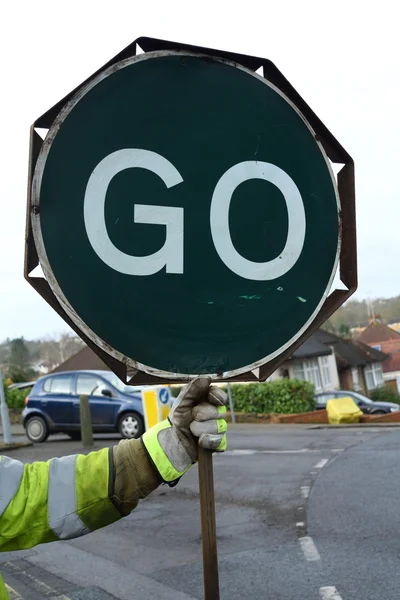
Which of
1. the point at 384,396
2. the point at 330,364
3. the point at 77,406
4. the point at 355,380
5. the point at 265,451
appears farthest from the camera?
the point at 355,380

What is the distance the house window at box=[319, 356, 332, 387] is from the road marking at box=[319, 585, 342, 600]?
41734 millimetres

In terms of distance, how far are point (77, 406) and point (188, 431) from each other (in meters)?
13.8

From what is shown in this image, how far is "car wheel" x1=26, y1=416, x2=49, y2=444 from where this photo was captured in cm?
1568

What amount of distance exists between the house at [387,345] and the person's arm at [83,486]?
5659cm

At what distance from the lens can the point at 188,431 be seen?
1848mm

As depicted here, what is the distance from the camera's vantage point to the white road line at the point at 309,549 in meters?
5.28

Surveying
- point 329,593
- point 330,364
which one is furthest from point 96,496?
point 330,364

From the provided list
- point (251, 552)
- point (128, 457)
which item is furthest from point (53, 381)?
point (128, 457)

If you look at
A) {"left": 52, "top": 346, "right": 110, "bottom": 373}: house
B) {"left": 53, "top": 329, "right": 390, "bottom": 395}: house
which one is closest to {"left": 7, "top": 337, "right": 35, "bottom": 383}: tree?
{"left": 52, "top": 346, "right": 110, "bottom": 373}: house

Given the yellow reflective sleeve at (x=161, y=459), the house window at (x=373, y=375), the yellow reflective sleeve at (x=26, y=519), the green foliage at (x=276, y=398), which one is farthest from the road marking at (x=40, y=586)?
the house window at (x=373, y=375)

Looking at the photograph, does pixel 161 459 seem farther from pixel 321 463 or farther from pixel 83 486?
pixel 321 463

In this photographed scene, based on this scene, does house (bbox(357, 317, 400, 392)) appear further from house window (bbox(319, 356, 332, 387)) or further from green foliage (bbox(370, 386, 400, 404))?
green foliage (bbox(370, 386, 400, 404))

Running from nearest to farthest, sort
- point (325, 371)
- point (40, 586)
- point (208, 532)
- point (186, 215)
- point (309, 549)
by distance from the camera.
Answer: point (208, 532) < point (186, 215) < point (40, 586) < point (309, 549) < point (325, 371)

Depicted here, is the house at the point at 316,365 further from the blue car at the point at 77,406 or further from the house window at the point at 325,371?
the blue car at the point at 77,406
